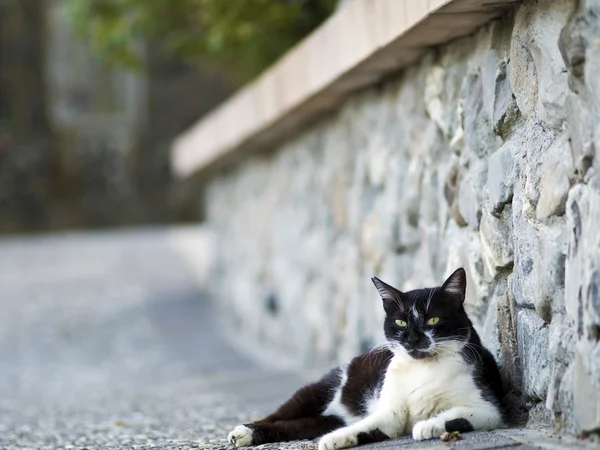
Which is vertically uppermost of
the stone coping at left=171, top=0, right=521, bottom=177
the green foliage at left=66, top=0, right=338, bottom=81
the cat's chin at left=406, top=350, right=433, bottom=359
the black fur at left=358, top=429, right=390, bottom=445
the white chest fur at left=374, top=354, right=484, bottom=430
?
the green foliage at left=66, top=0, right=338, bottom=81

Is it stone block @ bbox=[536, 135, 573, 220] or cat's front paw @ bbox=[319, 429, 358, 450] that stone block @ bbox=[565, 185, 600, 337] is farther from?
cat's front paw @ bbox=[319, 429, 358, 450]

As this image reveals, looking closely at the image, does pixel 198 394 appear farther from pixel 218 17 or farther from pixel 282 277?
pixel 218 17

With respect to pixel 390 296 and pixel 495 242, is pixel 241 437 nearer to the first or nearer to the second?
pixel 390 296

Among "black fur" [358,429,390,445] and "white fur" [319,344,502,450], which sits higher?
"white fur" [319,344,502,450]

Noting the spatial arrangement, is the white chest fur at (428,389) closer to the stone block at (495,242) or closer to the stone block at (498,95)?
the stone block at (495,242)

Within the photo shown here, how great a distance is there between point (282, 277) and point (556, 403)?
397 centimetres

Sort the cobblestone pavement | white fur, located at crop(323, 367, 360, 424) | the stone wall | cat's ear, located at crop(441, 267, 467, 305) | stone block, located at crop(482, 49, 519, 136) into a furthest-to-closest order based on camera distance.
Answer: the cobblestone pavement
white fur, located at crop(323, 367, 360, 424)
stone block, located at crop(482, 49, 519, 136)
cat's ear, located at crop(441, 267, 467, 305)
the stone wall

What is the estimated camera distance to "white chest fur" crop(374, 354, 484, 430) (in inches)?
111

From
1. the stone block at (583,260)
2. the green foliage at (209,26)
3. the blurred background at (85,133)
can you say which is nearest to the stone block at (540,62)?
the stone block at (583,260)

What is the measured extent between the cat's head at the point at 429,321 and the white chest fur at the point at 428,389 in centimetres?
4

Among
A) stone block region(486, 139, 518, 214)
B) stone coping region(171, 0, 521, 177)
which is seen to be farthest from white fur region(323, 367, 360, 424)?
stone coping region(171, 0, 521, 177)

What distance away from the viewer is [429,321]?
2.89 meters

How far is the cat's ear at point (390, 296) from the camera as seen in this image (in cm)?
298

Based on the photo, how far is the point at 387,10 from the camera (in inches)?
138
